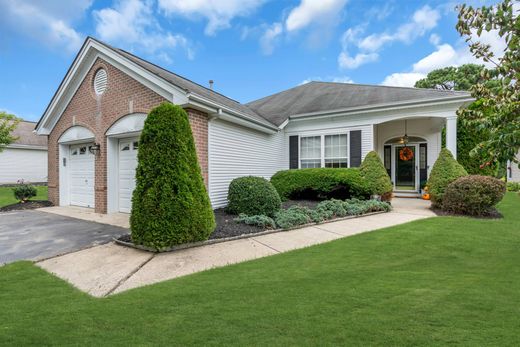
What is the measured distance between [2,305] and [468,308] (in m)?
4.59

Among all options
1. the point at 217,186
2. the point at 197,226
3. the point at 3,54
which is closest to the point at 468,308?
the point at 197,226

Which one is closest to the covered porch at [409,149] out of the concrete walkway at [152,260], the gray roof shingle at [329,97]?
the gray roof shingle at [329,97]

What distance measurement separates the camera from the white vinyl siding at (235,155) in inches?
327

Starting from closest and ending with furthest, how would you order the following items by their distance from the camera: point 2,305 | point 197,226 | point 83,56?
point 2,305, point 197,226, point 83,56

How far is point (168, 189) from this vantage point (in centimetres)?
479

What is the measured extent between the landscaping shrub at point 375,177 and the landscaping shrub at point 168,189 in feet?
21.3

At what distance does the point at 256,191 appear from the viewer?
744cm

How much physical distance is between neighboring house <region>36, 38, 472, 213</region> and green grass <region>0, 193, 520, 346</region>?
4.76 metres

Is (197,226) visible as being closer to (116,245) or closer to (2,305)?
(116,245)

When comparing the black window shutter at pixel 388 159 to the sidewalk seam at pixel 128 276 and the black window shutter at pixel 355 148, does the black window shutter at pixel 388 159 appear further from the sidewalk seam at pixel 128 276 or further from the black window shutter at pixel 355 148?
the sidewalk seam at pixel 128 276

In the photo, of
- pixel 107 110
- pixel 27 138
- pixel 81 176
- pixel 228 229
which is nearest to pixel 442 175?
pixel 228 229

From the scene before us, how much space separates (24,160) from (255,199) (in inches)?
957

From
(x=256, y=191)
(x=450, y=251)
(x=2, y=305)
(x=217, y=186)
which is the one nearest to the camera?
(x=2, y=305)

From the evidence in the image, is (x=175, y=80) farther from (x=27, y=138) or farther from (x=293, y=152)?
(x=27, y=138)
